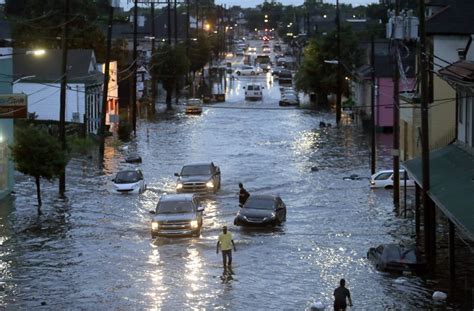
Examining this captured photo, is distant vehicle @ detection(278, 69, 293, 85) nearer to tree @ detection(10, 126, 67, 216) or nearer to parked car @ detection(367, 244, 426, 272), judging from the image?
tree @ detection(10, 126, 67, 216)

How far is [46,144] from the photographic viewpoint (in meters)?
39.9

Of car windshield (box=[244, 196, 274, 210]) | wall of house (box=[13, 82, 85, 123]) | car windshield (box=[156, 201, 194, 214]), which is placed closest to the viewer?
car windshield (box=[156, 201, 194, 214])

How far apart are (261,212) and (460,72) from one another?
32.1ft

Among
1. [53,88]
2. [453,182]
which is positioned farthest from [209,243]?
[53,88]

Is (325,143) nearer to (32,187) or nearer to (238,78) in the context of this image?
(32,187)

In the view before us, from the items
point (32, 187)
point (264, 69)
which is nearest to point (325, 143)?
point (32, 187)

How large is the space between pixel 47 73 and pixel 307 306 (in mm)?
51131

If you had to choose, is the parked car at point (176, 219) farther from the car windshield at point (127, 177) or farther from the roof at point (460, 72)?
the car windshield at point (127, 177)

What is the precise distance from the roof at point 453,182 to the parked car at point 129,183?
1400 cm

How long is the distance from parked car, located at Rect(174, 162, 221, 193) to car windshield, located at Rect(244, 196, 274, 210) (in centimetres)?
733

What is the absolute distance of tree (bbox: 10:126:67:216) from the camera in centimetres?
3975

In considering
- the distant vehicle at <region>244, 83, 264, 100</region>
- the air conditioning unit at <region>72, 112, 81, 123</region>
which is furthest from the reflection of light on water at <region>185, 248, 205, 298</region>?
the distant vehicle at <region>244, 83, 264, 100</region>

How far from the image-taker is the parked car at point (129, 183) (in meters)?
45.6

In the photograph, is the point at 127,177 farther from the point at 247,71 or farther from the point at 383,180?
the point at 247,71
